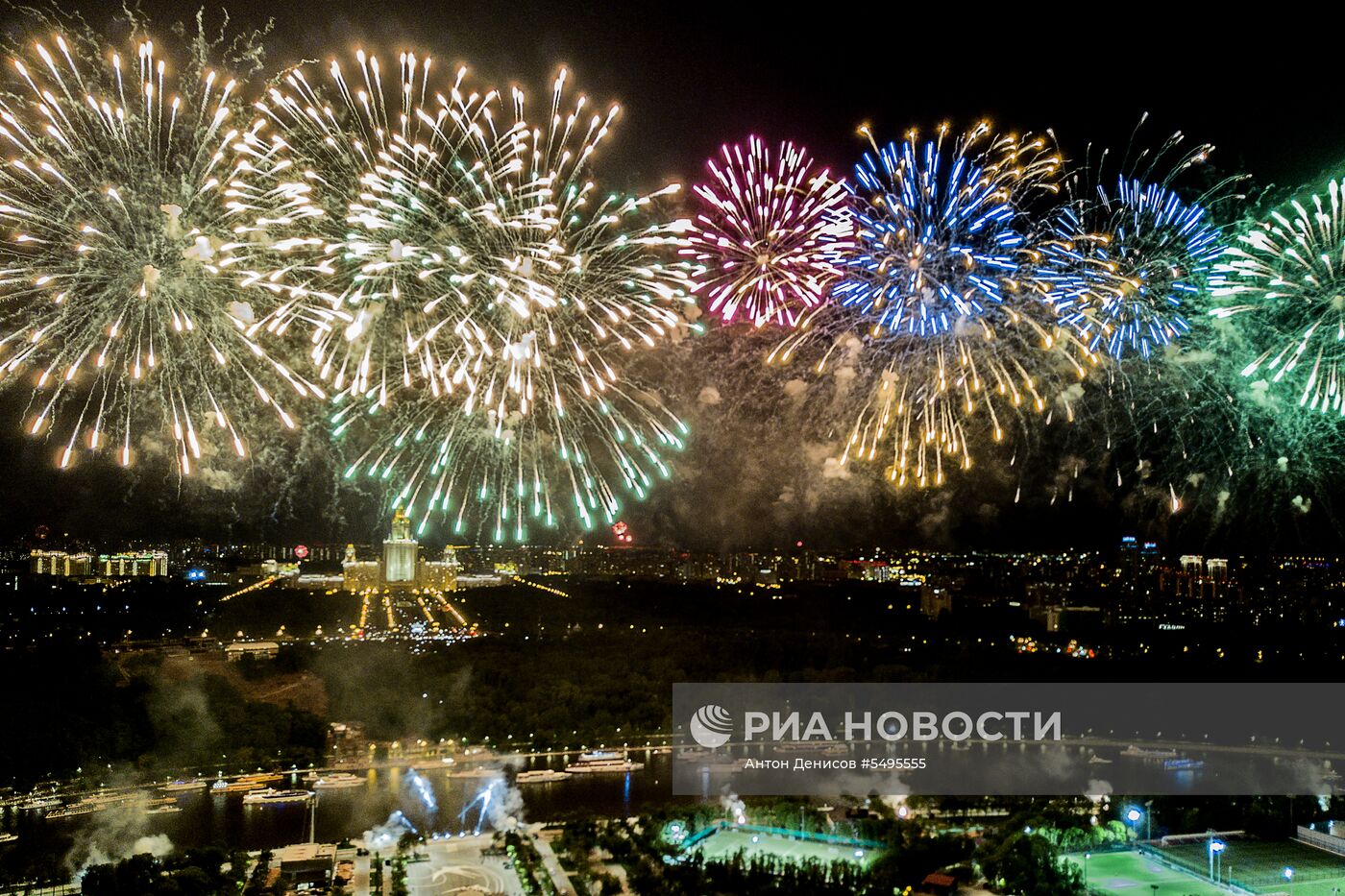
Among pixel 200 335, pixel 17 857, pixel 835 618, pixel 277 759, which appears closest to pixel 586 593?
pixel 835 618

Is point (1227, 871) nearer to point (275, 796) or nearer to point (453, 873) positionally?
point (453, 873)

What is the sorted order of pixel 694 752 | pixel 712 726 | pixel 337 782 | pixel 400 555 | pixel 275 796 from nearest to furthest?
pixel 275 796, pixel 337 782, pixel 694 752, pixel 712 726, pixel 400 555

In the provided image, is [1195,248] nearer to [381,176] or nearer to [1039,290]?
[1039,290]

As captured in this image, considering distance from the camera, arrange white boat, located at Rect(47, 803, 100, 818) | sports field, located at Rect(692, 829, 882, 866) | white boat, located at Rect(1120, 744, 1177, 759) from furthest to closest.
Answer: white boat, located at Rect(1120, 744, 1177, 759)
white boat, located at Rect(47, 803, 100, 818)
sports field, located at Rect(692, 829, 882, 866)

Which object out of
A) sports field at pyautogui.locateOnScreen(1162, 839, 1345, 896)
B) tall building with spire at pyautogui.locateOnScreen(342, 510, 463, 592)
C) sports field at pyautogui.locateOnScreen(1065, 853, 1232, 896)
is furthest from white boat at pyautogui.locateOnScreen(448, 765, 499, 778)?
tall building with spire at pyautogui.locateOnScreen(342, 510, 463, 592)

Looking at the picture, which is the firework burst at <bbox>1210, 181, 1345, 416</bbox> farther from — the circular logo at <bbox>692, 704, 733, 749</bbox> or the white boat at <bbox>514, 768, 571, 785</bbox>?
the white boat at <bbox>514, 768, 571, 785</bbox>

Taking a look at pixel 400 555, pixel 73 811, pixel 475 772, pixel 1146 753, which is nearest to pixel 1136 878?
pixel 1146 753
